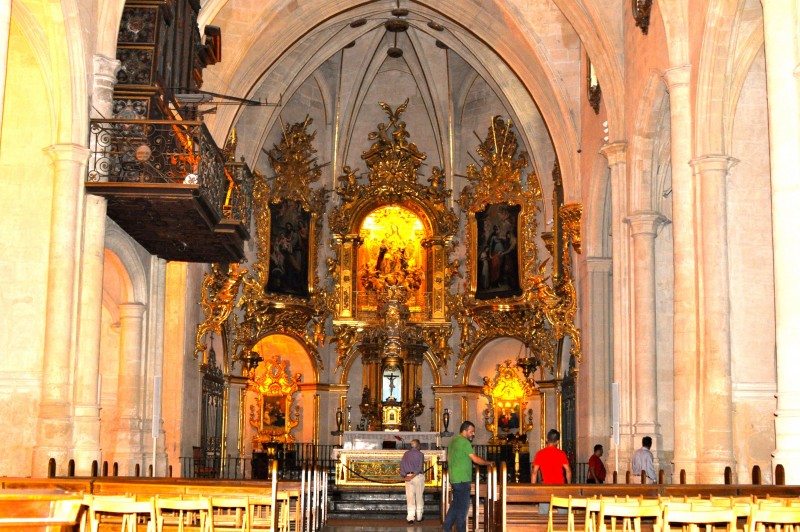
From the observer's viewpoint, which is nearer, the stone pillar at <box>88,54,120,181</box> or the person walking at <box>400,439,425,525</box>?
the stone pillar at <box>88,54,120,181</box>

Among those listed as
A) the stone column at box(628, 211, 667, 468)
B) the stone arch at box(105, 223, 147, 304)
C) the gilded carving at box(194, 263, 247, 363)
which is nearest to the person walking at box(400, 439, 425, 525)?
the stone column at box(628, 211, 667, 468)

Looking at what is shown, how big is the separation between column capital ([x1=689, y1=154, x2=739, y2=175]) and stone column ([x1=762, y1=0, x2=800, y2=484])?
3855 millimetres

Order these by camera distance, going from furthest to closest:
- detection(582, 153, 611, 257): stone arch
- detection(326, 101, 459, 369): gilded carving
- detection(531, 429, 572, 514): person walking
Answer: detection(326, 101, 459, 369): gilded carving
detection(582, 153, 611, 257): stone arch
detection(531, 429, 572, 514): person walking

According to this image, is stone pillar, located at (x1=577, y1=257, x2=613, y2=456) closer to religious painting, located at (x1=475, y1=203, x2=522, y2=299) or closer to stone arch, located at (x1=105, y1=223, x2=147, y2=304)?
religious painting, located at (x1=475, y1=203, x2=522, y2=299)

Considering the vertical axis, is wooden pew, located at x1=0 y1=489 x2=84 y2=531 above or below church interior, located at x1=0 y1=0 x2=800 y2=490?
below

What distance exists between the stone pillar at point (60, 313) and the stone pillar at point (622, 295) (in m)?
9.89

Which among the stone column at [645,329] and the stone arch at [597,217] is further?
the stone arch at [597,217]

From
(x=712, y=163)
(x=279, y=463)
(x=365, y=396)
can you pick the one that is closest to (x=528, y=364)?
(x=365, y=396)

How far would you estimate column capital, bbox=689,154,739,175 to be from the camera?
52.9 ft

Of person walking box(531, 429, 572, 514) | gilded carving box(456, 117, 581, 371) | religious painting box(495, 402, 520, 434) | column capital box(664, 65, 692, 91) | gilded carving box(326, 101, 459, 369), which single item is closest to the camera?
person walking box(531, 429, 572, 514)

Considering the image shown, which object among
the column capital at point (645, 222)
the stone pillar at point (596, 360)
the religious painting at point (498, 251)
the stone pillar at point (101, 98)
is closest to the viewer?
the stone pillar at point (101, 98)

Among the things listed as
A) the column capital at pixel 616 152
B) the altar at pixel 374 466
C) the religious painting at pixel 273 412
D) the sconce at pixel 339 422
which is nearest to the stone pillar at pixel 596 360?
the altar at pixel 374 466

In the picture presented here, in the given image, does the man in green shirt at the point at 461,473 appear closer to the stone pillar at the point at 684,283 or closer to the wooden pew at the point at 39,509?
the stone pillar at the point at 684,283

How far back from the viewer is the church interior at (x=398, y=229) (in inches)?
604
